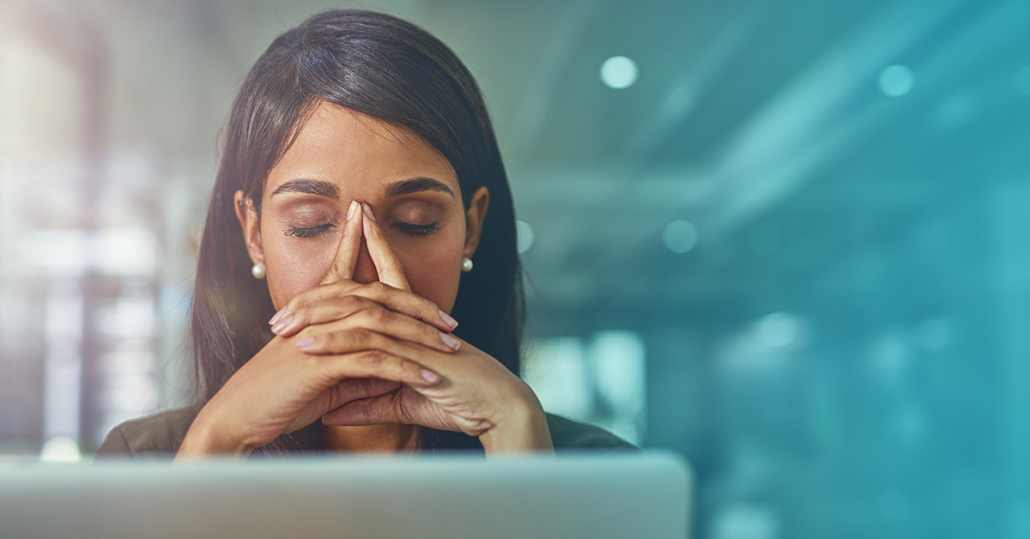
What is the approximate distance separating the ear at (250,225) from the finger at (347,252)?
0.16 metres

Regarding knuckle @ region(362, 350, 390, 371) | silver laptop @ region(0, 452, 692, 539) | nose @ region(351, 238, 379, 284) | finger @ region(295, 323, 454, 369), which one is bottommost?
silver laptop @ region(0, 452, 692, 539)

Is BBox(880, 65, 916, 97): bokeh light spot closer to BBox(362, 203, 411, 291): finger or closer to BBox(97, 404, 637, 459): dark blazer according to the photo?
BBox(97, 404, 637, 459): dark blazer

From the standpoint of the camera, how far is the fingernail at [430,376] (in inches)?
36.4

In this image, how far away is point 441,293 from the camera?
1110mm

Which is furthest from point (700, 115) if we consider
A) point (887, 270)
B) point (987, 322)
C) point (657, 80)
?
point (987, 322)

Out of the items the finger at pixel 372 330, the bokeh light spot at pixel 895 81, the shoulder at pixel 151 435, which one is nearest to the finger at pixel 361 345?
the finger at pixel 372 330

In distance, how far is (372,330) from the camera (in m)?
0.94

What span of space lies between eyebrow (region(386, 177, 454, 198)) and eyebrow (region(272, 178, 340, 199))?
0.09 m

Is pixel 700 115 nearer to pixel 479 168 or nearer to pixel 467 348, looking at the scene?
pixel 479 168

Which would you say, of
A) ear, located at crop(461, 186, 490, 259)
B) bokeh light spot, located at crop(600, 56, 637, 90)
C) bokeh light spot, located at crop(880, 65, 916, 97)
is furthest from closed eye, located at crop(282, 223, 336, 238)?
bokeh light spot, located at crop(880, 65, 916, 97)

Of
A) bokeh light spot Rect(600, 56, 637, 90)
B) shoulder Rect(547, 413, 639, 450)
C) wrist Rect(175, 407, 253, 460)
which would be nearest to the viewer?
wrist Rect(175, 407, 253, 460)

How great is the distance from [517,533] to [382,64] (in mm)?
893

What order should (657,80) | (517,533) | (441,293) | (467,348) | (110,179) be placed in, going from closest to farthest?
(517,533) → (467,348) → (441,293) → (110,179) → (657,80)

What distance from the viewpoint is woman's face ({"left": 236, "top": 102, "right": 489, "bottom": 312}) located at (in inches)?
41.9
